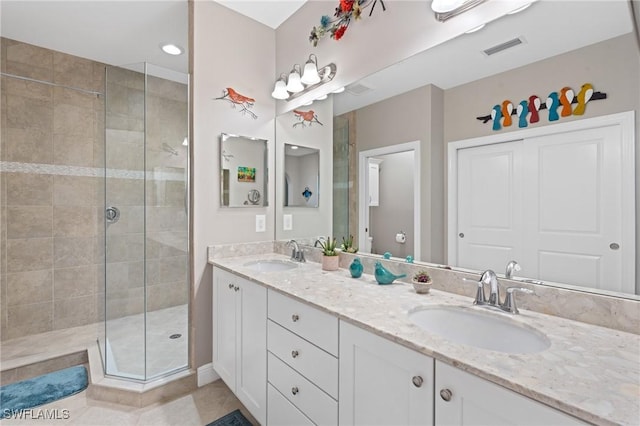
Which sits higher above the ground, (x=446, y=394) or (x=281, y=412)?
(x=446, y=394)

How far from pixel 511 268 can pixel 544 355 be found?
1.37 feet

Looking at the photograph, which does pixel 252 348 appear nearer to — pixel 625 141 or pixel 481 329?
pixel 481 329

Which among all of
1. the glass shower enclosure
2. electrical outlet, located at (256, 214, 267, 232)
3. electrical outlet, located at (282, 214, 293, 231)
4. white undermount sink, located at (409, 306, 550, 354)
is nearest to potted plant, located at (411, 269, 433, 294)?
white undermount sink, located at (409, 306, 550, 354)

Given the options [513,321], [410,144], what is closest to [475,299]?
[513,321]

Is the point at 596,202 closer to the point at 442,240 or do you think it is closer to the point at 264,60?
the point at 442,240

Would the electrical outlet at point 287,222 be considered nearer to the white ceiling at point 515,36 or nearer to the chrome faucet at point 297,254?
the chrome faucet at point 297,254

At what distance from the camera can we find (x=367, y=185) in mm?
1703

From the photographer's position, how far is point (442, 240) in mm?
1359

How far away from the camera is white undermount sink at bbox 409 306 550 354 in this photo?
3.09 ft

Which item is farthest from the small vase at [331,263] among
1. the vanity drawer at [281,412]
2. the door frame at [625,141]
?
the door frame at [625,141]

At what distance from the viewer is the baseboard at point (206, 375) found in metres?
2.06

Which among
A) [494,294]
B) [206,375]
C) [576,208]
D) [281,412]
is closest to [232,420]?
[206,375]

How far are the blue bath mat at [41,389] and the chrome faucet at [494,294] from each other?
8.46 ft

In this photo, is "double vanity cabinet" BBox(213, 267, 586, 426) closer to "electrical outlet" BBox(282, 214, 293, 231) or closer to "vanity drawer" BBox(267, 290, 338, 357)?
"vanity drawer" BBox(267, 290, 338, 357)
